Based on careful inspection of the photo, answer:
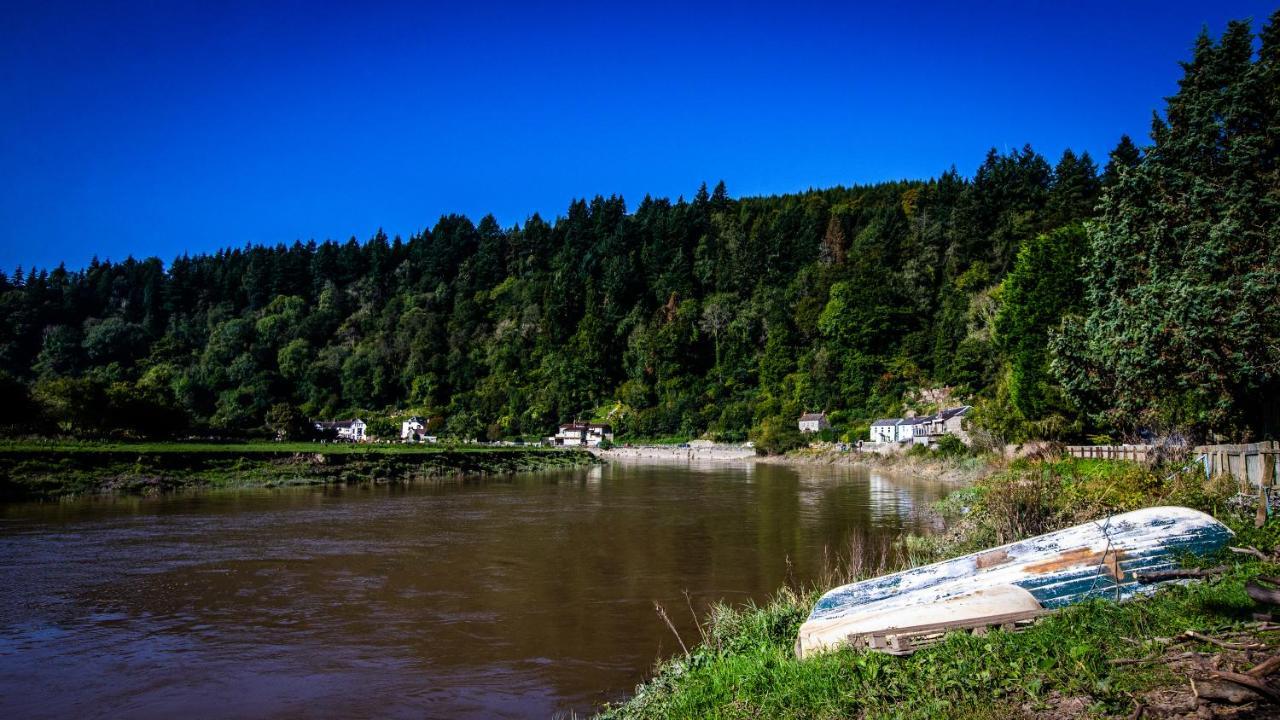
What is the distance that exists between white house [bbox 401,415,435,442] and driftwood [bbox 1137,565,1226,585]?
97634 mm

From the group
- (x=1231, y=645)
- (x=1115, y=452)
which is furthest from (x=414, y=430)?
(x=1231, y=645)

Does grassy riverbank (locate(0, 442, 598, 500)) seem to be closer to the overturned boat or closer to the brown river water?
the brown river water

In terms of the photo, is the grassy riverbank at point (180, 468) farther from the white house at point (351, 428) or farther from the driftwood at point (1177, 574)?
the white house at point (351, 428)

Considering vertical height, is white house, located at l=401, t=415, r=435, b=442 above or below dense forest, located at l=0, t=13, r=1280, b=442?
below

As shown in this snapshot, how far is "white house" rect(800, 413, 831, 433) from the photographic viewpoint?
249ft

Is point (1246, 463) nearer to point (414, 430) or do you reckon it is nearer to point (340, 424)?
point (414, 430)

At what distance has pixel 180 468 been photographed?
3341cm

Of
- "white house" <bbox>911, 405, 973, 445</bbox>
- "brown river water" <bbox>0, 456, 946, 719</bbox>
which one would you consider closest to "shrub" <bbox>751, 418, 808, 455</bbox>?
"white house" <bbox>911, 405, 973, 445</bbox>

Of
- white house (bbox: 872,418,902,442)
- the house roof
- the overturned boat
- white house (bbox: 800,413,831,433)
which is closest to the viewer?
the overturned boat

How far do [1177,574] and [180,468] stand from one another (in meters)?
37.7

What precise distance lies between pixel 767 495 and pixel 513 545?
16643 mm

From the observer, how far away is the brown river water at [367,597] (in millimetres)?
8828

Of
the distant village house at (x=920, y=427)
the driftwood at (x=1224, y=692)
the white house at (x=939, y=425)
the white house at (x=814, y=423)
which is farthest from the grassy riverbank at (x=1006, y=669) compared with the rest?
the white house at (x=814, y=423)

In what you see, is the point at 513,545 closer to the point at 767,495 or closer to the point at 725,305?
the point at 767,495
